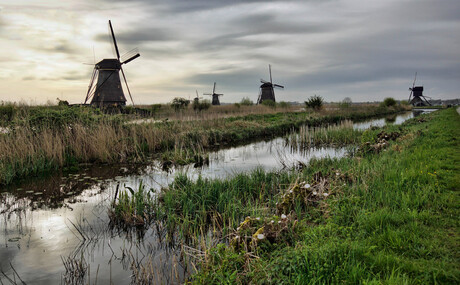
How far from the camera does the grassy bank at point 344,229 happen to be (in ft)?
8.80

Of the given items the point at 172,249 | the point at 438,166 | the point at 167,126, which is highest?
the point at 167,126

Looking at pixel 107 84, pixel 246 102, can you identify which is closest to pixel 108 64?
pixel 107 84

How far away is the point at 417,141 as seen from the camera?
927 centimetres

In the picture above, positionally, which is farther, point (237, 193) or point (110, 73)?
point (110, 73)

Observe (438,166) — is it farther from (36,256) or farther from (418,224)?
(36,256)

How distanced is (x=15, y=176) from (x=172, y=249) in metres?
6.60

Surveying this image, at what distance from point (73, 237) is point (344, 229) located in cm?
435

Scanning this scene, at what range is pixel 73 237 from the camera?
4715 millimetres

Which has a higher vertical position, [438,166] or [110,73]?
[110,73]

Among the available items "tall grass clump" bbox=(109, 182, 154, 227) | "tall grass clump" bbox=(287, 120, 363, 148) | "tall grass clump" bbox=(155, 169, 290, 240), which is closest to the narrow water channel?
"tall grass clump" bbox=(109, 182, 154, 227)

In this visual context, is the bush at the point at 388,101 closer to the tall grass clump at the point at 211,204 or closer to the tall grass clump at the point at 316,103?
the tall grass clump at the point at 316,103

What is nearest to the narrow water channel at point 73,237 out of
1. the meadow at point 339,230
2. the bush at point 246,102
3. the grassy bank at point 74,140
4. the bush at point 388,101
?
the meadow at point 339,230

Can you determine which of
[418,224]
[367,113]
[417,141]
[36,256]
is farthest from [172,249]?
[367,113]

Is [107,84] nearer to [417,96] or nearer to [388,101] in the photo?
[388,101]
